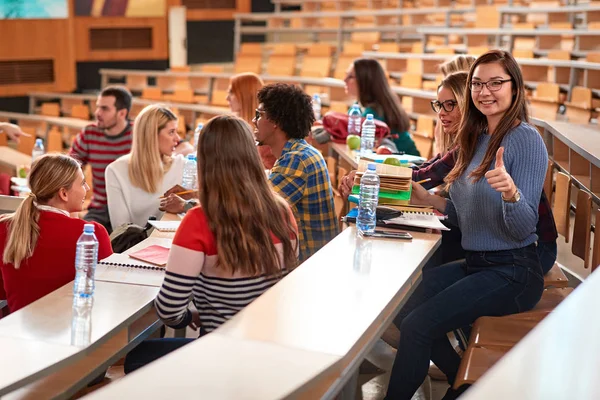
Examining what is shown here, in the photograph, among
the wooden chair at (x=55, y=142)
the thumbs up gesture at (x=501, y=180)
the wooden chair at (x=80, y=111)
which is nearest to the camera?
the thumbs up gesture at (x=501, y=180)

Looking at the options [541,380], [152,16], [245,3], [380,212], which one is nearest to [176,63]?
[152,16]

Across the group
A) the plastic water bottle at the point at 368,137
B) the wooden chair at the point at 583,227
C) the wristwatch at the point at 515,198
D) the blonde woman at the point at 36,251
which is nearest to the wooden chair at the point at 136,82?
the plastic water bottle at the point at 368,137

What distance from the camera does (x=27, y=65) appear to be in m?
11.4

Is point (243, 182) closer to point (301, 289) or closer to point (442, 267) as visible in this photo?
point (301, 289)

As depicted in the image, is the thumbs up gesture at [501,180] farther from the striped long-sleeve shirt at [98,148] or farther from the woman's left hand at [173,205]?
the striped long-sleeve shirt at [98,148]

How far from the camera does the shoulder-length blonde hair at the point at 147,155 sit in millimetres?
4203

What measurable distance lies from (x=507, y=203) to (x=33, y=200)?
170 centimetres

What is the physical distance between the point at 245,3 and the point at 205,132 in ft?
36.4

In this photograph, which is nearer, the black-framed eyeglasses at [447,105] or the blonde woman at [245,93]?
the black-framed eyeglasses at [447,105]

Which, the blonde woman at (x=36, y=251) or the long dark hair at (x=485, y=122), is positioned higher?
the long dark hair at (x=485, y=122)

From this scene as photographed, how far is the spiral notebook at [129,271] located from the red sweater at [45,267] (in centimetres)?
13

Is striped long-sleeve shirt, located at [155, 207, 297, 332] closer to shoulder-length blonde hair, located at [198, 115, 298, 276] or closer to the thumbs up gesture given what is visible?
shoulder-length blonde hair, located at [198, 115, 298, 276]

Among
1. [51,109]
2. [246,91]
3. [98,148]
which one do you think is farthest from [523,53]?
[51,109]

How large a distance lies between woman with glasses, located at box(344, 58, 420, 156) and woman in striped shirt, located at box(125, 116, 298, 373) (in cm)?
276
